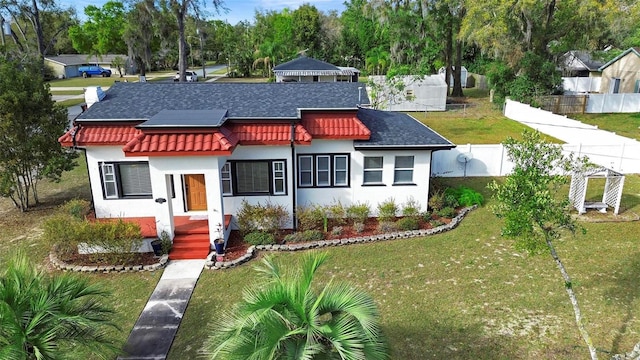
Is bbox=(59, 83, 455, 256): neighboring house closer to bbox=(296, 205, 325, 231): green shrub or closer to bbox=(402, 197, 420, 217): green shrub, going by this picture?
bbox=(402, 197, 420, 217): green shrub

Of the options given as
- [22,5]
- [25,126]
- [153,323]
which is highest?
[22,5]

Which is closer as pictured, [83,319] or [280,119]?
[83,319]

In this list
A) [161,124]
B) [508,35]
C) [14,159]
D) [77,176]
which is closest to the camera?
[161,124]

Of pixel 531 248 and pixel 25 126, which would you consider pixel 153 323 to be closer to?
pixel 531 248

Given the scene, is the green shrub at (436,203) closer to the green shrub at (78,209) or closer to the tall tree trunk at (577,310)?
the tall tree trunk at (577,310)

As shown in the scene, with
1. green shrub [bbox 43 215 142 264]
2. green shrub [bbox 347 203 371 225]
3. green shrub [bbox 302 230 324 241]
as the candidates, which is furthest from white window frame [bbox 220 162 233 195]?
green shrub [bbox 347 203 371 225]

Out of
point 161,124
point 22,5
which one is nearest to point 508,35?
point 161,124

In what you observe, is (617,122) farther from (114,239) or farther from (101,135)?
(114,239)
